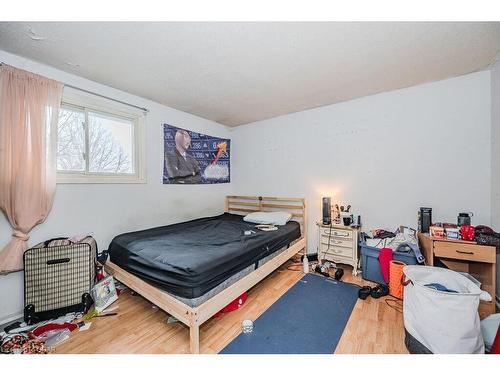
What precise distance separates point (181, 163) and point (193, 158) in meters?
0.27

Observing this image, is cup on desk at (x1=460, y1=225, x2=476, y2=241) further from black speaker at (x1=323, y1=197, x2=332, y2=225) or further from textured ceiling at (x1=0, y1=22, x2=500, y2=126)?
textured ceiling at (x1=0, y1=22, x2=500, y2=126)

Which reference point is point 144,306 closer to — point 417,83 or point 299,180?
point 299,180

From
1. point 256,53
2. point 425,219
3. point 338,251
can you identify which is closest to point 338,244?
point 338,251

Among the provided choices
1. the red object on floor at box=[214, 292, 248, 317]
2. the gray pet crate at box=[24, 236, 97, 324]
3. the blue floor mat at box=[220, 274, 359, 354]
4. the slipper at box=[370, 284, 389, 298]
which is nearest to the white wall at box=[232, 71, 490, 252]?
the slipper at box=[370, 284, 389, 298]

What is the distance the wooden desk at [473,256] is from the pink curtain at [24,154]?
385 cm

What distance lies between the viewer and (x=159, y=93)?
8.94 ft

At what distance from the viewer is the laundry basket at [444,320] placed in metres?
1.27

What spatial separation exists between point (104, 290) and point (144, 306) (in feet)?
1.40

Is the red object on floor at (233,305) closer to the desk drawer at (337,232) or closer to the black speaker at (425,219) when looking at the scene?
the desk drawer at (337,232)

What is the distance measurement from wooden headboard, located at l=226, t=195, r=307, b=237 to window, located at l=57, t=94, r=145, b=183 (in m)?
1.89

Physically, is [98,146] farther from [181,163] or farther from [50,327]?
[50,327]

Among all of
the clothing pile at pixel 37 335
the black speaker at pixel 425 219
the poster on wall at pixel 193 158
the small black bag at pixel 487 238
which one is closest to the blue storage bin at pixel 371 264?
the black speaker at pixel 425 219
